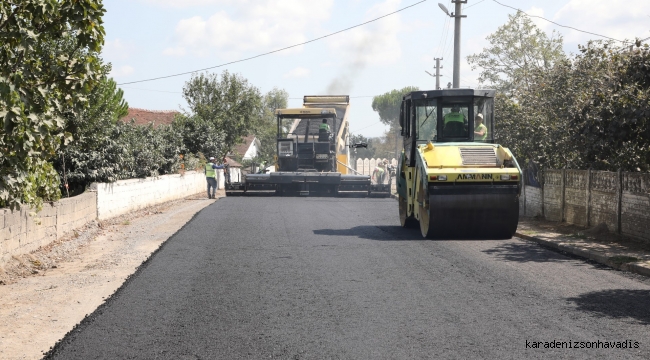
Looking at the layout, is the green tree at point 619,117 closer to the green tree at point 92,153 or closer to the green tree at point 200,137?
the green tree at point 92,153

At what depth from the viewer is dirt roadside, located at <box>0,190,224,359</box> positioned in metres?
7.50

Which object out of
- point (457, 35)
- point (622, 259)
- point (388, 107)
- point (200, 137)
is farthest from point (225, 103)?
point (388, 107)

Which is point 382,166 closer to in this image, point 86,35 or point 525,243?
point 525,243

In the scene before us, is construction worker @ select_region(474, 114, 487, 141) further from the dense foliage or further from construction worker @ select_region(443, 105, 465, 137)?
the dense foliage

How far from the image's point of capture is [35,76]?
8484 millimetres

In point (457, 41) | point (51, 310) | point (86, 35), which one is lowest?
point (51, 310)

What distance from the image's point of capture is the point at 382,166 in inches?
1874

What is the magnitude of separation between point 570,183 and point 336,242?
598 cm

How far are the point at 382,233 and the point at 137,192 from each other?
954 cm

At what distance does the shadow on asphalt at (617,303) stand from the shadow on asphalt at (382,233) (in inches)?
225

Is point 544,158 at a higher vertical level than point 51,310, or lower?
higher

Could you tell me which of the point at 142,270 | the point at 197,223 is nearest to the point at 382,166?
the point at 197,223

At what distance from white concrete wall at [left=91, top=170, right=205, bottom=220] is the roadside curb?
32.2 ft

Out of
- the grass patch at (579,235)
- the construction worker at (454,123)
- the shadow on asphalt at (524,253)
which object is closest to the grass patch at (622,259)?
the shadow on asphalt at (524,253)
